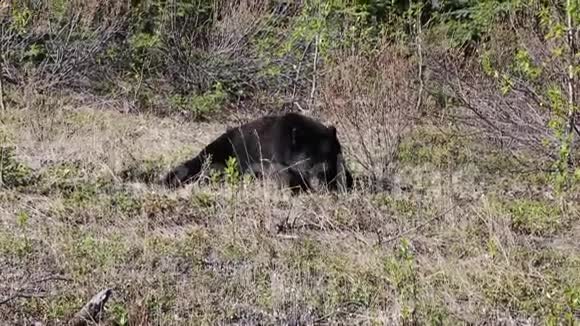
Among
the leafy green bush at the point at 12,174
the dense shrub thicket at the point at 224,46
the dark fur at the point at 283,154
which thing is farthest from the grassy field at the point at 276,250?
the dense shrub thicket at the point at 224,46

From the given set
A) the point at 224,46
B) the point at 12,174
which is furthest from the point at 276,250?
the point at 224,46

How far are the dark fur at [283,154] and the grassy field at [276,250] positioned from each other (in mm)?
428

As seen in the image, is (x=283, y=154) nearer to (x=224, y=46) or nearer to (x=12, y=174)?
(x=12, y=174)

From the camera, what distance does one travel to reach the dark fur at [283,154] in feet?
28.7

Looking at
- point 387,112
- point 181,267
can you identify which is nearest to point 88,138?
point 387,112

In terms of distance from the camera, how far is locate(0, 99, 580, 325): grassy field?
5.05 m

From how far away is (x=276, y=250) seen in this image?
617cm

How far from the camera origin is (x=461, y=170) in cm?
1005

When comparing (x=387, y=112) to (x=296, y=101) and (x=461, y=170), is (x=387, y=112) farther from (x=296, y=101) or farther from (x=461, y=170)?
(x=296, y=101)

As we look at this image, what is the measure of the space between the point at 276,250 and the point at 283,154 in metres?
2.96

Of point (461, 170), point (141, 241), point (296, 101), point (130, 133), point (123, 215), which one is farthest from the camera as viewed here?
point (296, 101)

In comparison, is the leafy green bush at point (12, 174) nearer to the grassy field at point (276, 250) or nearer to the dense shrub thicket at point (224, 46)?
the grassy field at point (276, 250)

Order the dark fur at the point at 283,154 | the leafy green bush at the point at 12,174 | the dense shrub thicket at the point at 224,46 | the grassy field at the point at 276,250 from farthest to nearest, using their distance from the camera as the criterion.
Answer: the dense shrub thicket at the point at 224,46
the dark fur at the point at 283,154
the leafy green bush at the point at 12,174
the grassy field at the point at 276,250

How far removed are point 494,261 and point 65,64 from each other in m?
10.6
